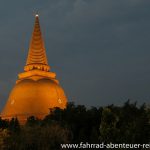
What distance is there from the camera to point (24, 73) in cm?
6488

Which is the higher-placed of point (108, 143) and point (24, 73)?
point (24, 73)

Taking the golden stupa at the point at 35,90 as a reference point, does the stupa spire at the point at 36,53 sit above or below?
above

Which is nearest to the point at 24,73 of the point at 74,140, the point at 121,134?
the point at 74,140

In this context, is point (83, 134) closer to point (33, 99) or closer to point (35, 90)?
point (33, 99)

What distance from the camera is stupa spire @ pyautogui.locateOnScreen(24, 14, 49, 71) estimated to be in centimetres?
6481

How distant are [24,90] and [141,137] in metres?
32.6

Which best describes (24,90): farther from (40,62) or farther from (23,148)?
(23,148)

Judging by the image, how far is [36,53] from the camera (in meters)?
65.3

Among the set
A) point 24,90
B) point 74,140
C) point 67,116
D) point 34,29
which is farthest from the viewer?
point 34,29

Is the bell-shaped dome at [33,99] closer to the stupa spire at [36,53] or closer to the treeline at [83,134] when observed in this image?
the stupa spire at [36,53]

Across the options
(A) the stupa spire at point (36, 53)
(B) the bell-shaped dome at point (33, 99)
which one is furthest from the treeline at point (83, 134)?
(A) the stupa spire at point (36, 53)

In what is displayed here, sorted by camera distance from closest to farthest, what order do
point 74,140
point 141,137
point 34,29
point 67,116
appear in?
point 141,137, point 74,140, point 67,116, point 34,29

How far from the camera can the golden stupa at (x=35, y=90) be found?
60.7 meters

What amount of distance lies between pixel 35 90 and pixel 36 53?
587 cm
